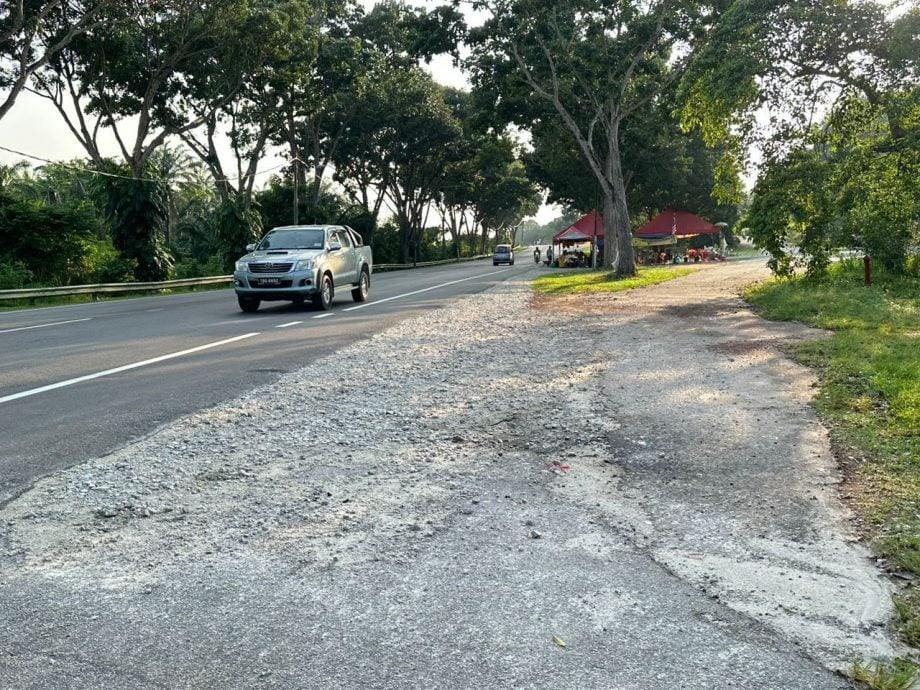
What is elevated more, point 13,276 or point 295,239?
point 295,239

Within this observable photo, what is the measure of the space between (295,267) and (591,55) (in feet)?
50.7

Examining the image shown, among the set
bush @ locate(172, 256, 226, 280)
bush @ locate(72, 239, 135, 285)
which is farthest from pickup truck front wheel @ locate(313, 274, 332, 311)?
bush @ locate(172, 256, 226, 280)

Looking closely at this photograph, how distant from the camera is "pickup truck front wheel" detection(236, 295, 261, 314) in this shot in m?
17.0

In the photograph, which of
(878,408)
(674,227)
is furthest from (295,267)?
(674,227)

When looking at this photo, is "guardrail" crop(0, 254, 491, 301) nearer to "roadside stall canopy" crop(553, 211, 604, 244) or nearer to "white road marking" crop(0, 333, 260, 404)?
"white road marking" crop(0, 333, 260, 404)

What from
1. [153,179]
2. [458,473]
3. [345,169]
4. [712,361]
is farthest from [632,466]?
[345,169]

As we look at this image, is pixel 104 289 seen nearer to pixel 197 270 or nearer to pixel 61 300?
pixel 61 300

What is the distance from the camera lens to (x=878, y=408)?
6.57 m

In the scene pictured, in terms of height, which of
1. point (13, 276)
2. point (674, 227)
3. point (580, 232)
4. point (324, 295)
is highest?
point (674, 227)

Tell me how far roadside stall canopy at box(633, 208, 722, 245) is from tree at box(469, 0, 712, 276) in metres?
25.6

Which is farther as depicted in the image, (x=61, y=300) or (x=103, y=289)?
(x=103, y=289)

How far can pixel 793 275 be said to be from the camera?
2100 centimetres

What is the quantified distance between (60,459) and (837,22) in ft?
55.8

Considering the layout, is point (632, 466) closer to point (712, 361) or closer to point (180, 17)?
point (712, 361)
